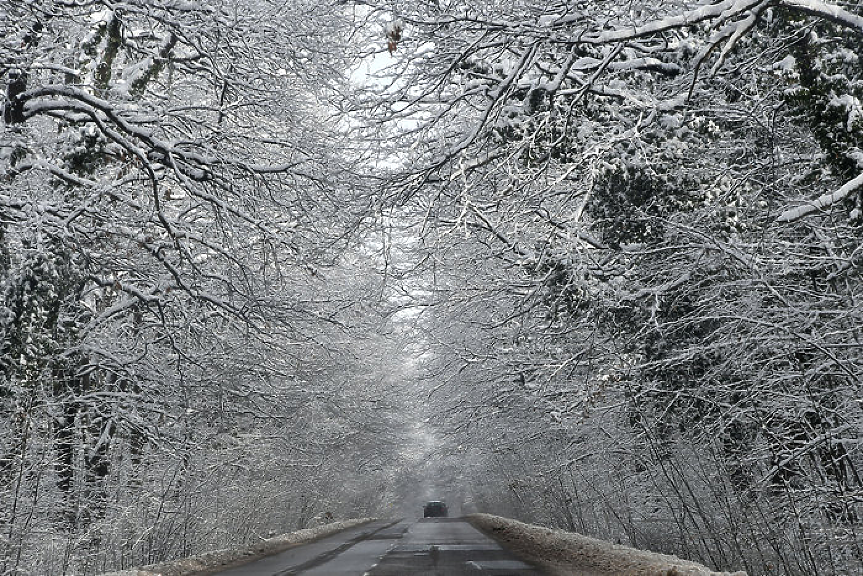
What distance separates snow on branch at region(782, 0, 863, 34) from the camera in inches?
220

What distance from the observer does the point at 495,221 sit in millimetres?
12781

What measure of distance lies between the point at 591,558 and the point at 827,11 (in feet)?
43.7

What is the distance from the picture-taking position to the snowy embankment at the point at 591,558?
11.3 m

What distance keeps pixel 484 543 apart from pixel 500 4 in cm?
2020

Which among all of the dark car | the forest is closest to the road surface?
the forest

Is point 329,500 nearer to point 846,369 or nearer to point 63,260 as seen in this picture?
point 63,260

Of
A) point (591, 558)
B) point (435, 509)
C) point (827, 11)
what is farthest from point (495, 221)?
point (435, 509)

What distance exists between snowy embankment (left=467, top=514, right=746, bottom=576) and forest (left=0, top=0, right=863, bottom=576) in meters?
0.89

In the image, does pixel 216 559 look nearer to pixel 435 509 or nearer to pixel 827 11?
pixel 827 11

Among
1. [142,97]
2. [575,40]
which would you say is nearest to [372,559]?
[142,97]

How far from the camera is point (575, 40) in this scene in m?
7.47

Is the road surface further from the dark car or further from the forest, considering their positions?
the dark car

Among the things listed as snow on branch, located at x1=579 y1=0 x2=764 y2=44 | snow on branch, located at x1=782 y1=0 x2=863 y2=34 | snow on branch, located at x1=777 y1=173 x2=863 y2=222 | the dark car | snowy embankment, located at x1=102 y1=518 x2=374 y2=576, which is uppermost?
the dark car

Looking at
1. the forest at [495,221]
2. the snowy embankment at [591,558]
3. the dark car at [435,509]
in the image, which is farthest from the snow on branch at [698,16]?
the dark car at [435,509]
